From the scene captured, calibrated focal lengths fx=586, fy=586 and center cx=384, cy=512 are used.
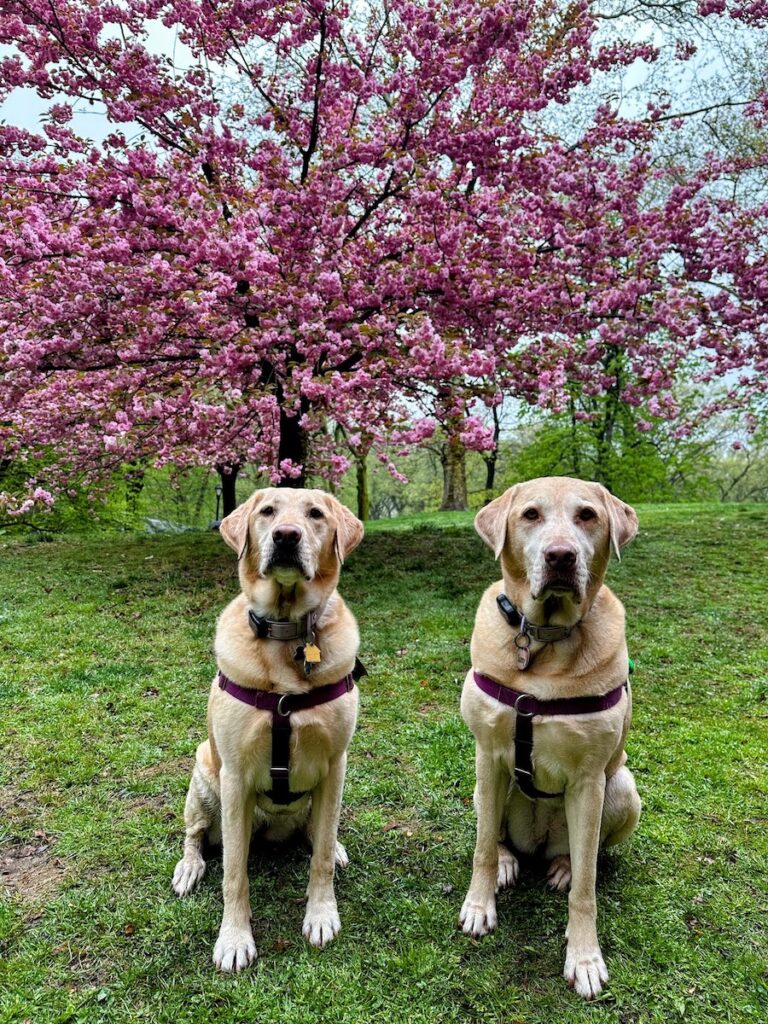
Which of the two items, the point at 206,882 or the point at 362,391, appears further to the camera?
the point at 362,391

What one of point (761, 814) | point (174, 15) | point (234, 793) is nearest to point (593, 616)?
point (234, 793)

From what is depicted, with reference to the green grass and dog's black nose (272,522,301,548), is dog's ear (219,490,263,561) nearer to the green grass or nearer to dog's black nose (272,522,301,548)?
dog's black nose (272,522,301,548)

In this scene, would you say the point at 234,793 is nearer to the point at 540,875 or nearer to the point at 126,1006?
the point at 126,1006

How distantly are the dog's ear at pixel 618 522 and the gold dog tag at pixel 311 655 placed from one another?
141 cm

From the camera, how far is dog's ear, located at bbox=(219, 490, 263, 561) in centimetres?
290

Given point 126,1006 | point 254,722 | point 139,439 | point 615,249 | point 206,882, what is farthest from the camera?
point 139,439

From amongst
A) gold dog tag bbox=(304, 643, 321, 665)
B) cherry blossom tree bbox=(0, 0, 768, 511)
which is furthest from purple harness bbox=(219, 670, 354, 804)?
cherry blossom tree bbox=(0, 0, 768, 511)

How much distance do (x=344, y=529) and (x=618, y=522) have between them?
1.33m

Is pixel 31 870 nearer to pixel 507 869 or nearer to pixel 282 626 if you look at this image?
pixel 282 626

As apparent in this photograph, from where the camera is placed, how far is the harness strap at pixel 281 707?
8.57 feet

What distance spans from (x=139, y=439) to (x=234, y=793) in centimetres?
950

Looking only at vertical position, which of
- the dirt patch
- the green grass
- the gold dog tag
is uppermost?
the gold dog tag

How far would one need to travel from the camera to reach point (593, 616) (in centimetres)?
268

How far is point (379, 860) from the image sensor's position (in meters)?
3.34
